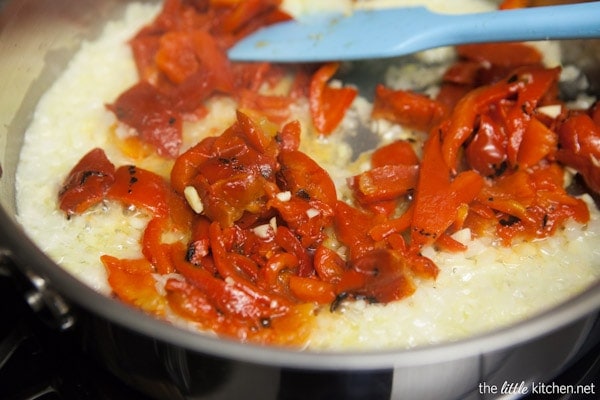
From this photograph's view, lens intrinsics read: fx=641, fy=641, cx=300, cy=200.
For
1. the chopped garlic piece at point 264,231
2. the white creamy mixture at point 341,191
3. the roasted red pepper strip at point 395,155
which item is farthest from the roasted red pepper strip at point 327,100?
the chopped garlic piece at point 264,231

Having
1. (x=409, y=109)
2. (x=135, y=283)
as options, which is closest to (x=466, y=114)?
(x=409, y=109)

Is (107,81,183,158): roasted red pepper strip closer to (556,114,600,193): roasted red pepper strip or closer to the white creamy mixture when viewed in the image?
the white creamy mixture

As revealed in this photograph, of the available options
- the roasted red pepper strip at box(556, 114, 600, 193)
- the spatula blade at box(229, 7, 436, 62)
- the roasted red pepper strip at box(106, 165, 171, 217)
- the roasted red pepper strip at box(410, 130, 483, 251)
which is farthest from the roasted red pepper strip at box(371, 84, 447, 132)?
the roasted red pepper strip at box(106, 165, 171, 217)

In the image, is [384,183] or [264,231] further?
[384,183]

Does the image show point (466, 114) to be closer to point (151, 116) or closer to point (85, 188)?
point (151, 116)

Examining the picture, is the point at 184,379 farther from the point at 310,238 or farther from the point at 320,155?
the point at 320,155

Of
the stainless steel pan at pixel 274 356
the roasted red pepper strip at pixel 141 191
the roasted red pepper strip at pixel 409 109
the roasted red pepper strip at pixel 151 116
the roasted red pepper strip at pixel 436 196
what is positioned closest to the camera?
the stainless steel pan at pixel 274 356

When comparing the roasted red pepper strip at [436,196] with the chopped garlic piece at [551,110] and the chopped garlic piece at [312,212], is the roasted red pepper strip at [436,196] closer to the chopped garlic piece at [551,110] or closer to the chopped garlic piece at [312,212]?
the chopped garlic piece at [312,212]
